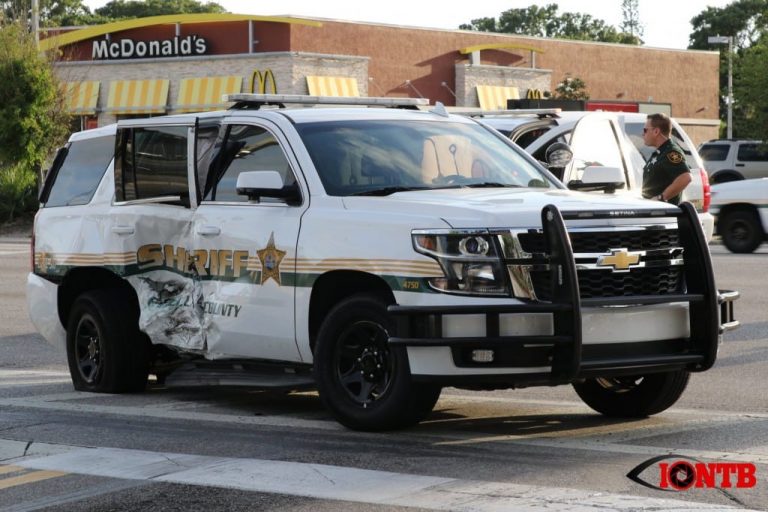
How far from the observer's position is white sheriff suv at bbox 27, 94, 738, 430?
763 centimetres

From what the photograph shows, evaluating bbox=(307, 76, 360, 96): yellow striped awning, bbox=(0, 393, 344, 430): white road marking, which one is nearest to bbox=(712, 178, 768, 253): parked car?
bbox=(0, 393, 344, 430): white road marking

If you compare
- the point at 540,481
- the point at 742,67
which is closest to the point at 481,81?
the point at 742,67

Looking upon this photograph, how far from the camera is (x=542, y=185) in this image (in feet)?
30.2

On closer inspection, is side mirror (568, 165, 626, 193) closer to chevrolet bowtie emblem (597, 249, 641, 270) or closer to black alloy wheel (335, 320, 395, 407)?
chevrolet bowtie emblem (597, 249, 641, 270)

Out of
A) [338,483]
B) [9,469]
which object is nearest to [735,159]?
[9,469]

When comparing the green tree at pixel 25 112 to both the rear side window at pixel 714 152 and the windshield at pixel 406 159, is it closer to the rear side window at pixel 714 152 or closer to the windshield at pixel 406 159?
the rear side window at pixel 714 152

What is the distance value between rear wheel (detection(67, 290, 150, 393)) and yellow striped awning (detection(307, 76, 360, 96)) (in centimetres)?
3960

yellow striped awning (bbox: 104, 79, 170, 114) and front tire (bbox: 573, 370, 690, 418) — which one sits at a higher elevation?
yellow striped awning (bbox: 104, 79, 170, 114)

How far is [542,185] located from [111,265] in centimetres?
309

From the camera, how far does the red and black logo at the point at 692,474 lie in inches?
261

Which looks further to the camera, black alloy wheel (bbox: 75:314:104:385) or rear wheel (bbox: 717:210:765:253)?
rear wheel (bbox: 717:210:765:253)

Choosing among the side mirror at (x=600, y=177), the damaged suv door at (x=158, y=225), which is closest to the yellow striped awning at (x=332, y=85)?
the damaged suv door at (x=158, y=225)

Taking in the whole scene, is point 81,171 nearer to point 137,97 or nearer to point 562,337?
point 562,337

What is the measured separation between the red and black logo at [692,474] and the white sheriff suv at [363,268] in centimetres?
70
